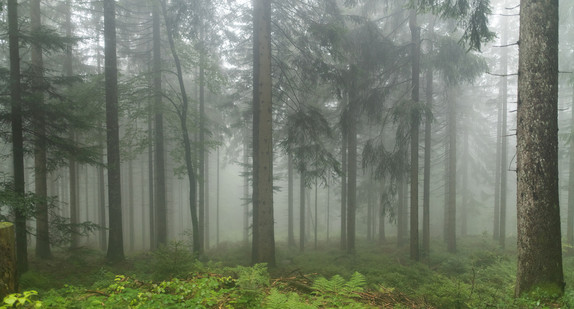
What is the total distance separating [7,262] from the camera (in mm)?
3406

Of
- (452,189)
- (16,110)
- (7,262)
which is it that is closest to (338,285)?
(7,262)

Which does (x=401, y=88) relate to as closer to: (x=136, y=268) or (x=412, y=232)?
(x=412, y=232)

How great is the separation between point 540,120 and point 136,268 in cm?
1143

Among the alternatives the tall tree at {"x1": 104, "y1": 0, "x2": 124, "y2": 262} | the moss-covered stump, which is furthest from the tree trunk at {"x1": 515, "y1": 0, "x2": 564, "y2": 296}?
the tall tree at {"x1": 104, "y1": 0, "x2": 124, "y2": 262}

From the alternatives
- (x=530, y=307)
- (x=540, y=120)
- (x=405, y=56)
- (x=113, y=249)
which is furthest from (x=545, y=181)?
(x=113, y=249)

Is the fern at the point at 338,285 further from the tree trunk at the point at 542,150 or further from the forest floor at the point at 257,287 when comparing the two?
the tree trunk at the point at 542,150

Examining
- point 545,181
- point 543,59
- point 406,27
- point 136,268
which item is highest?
point 406,27

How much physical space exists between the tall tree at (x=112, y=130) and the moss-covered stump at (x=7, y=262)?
7.37m

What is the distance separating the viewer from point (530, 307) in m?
4.59

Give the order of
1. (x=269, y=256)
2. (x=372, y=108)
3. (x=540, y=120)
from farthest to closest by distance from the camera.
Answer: (x=372, y=108), (x=269, y=256), (x=540, y=120)

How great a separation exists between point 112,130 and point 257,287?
8787mm

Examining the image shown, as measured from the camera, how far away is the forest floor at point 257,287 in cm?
376

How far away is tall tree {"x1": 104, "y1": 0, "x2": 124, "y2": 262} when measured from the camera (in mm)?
10289

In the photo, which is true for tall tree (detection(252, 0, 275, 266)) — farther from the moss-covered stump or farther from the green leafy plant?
the green leafy plant
